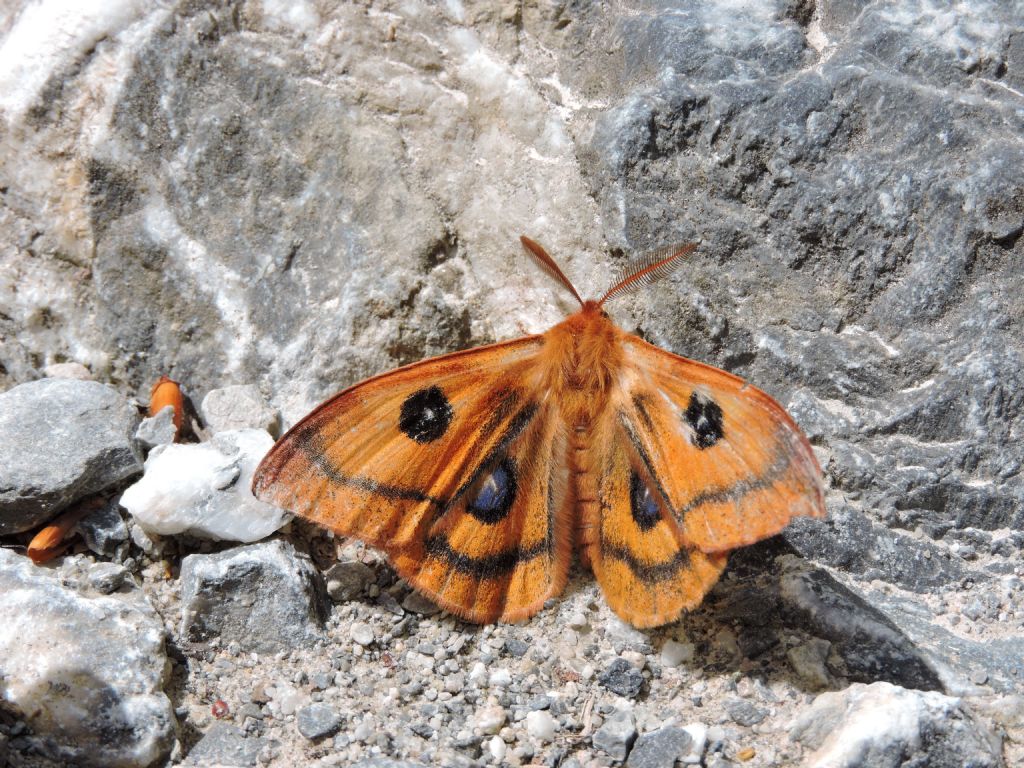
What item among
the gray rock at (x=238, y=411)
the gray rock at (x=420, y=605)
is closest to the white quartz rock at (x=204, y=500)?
the gray rock at (x=238, y=411)

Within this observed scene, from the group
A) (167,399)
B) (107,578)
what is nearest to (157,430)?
(167,399)

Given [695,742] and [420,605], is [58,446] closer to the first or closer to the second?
[420,605]

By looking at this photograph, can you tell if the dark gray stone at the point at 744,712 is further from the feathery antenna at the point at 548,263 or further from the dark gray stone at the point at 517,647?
the feathery antenna at the point at 548,263

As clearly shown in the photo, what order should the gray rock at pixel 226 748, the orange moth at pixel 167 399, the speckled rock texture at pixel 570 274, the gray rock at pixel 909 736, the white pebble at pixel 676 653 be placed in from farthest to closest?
the orange moth at pixel 167 399, the white pebble at pixel 676 653, the speckled rock texture at pixel 570 274, the gray rock at pixel 226 748, the gray rock at pixel 909 736

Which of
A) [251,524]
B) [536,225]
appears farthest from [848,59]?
[251,524]

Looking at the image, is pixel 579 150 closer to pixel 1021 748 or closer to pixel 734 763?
pixel 734 763

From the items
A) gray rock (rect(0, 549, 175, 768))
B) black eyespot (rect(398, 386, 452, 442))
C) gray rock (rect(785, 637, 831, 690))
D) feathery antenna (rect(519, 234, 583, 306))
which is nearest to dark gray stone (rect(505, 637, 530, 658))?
black eyespot (rect(398, 386, 452, 442))
